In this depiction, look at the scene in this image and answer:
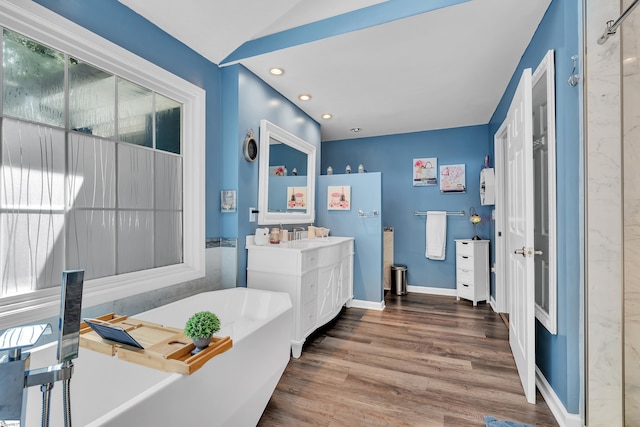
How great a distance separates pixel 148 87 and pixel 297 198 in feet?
6.25

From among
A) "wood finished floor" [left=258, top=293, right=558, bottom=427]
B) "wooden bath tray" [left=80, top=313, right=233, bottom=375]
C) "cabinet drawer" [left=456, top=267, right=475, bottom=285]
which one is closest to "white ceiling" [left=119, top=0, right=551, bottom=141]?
"wooden bath tray" [left=80, top=313, right=233, bottom=375]

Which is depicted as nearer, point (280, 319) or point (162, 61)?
point (280, 319)

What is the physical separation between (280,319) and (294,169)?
215 cm

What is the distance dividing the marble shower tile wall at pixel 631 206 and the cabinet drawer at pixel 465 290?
2.58 meters

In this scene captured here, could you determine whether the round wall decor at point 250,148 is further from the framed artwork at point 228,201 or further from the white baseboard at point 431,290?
the white baseboard at point 431,290

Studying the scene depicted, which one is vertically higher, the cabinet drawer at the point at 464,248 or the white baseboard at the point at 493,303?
the cabinet drawer at the point at 464,248

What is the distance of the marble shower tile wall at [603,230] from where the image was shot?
1446mm

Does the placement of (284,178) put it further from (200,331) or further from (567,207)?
(567,207)

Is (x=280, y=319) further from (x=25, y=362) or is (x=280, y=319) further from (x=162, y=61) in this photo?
(x=162, y=61)

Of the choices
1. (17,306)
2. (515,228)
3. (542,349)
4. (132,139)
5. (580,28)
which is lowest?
(542,349)

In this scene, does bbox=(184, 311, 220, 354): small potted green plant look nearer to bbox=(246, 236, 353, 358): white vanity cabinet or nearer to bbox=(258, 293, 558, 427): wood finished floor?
bbox=(258, 293, 558, 427): wood finished floor

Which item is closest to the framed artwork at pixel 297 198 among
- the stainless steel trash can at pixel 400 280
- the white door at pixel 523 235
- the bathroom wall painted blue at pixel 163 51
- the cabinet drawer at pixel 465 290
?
the bathroom wall painted blue at pixel 163 51

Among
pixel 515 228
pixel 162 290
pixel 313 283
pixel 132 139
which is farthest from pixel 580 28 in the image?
pixel 162 290

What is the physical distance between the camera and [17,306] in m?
1.45
